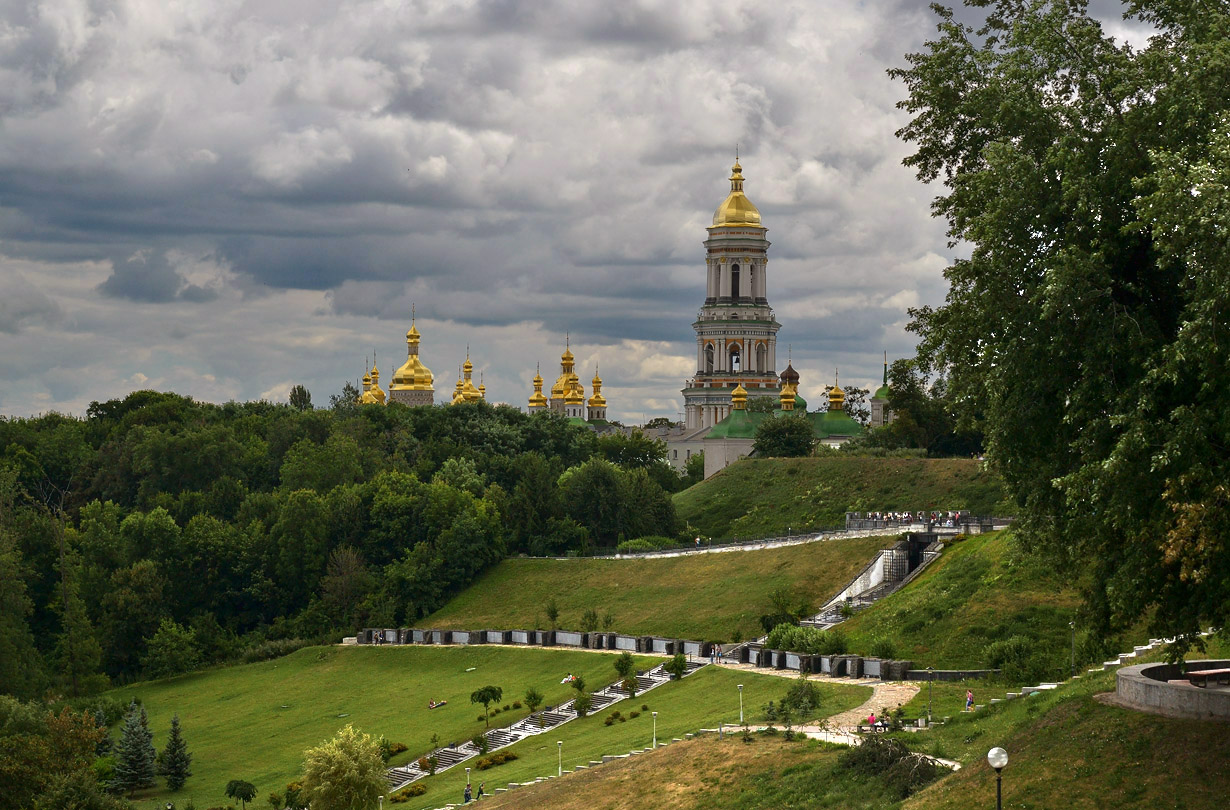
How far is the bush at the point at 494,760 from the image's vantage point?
40.8 metres

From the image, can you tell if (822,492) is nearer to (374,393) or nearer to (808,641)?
(808,641)

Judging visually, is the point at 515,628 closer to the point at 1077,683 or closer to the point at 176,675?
the point at 176,675

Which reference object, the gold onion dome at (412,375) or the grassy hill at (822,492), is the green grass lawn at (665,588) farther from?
the gold onion dome at (412,375)

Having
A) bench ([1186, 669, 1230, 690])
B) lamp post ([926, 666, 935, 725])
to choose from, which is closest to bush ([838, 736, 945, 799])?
bench ([1186, 669, 1230, 690])

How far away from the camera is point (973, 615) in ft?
146

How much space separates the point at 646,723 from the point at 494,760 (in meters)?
4.51

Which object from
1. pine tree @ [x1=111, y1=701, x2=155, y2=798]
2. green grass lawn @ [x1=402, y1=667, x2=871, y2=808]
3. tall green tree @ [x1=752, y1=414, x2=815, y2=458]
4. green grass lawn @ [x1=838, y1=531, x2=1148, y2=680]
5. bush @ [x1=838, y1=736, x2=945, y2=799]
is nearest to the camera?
bush @ [x1=838, y1=736, x2=945, y2=799]

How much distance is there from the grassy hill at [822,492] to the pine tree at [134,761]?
37457 mm

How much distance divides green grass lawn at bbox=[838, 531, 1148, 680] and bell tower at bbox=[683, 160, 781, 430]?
84113 millimetres

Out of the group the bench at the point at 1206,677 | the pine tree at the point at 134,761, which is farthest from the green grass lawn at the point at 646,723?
the bench at the point at 1206,677

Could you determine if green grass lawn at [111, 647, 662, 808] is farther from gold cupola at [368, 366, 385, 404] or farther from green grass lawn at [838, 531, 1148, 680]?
gold cupola at [368, 366, 385, 404]

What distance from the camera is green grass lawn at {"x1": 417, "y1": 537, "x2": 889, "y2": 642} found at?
5725cm

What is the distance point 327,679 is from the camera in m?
59.4

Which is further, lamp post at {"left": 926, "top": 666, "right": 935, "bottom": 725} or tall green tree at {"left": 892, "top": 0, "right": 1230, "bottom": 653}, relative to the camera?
lamp post at {"left": 926, "top": 666, "right": 935, "bottom": 725}
